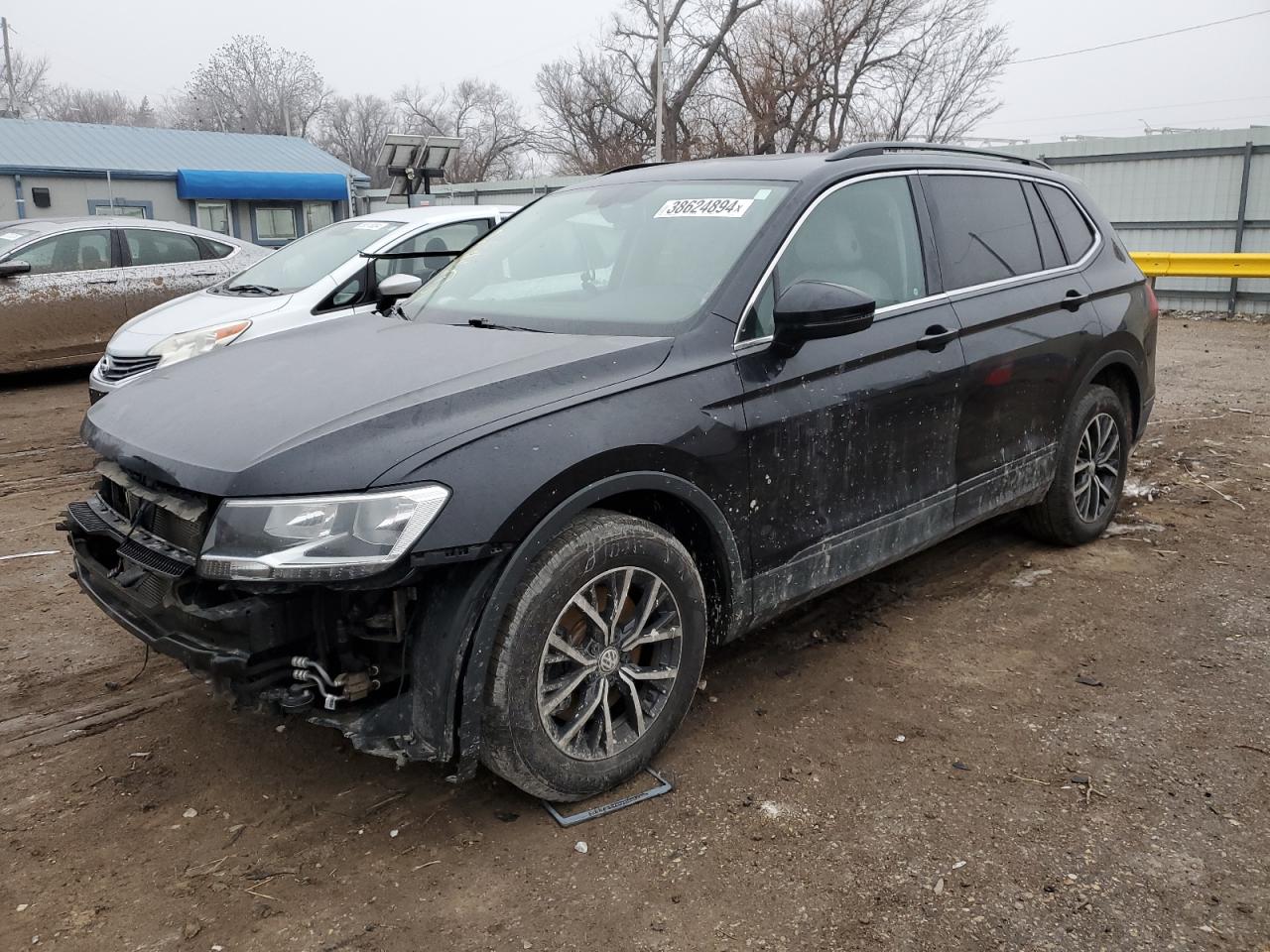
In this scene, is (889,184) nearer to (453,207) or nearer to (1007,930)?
(1007,930)

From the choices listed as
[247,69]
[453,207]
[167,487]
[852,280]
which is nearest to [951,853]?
[852,280]

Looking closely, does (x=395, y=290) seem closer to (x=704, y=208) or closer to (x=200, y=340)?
(x=704, y=208)

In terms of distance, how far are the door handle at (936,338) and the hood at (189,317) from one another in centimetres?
469

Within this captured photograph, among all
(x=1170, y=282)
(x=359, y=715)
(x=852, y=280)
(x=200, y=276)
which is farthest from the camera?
(x=1170, y=282)

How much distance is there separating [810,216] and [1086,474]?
2.29 meters

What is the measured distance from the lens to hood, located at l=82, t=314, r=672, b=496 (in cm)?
252

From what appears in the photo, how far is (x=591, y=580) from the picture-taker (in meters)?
2.77

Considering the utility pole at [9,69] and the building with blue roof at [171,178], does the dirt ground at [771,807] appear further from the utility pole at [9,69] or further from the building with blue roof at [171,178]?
the utility pole at [9,69]

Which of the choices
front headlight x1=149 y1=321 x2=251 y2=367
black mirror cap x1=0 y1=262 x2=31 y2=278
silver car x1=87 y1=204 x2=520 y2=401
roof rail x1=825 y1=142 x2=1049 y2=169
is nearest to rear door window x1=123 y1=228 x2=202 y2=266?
black mirror cap x1=0 y1=262 x2=31 y2=278

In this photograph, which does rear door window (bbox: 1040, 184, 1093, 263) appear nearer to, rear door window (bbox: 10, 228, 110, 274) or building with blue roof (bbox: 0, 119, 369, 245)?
rear door window (bbox: 10, 228, 110, 274)

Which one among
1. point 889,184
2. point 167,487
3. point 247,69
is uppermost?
point 247,69

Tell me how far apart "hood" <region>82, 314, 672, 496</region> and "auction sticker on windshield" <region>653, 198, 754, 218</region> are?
703 millimetres

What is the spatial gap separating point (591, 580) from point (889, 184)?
6.82ft

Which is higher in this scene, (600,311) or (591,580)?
(600,311)
